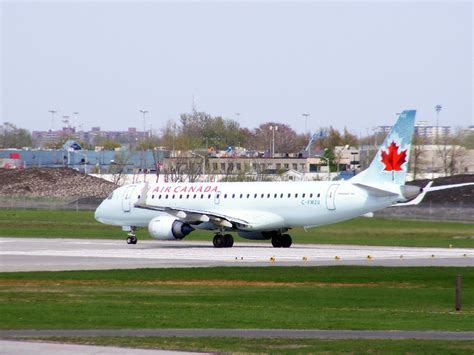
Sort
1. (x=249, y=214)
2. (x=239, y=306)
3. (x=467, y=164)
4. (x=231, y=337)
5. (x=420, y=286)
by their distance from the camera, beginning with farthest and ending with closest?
1. (x=467, y=164)
2. (x=249, y=214)
3. (x=420, y=286)
4. (x=239, y=306)
5. (x=231, y=337)

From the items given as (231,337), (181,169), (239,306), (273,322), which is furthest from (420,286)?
(181,169)

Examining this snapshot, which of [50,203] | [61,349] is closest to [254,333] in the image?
[61,349]

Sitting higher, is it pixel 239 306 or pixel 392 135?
pixel 392 135

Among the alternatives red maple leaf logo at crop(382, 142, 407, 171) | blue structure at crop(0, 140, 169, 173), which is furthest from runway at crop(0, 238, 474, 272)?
blue structure at crop(0, 140, 169, 173)

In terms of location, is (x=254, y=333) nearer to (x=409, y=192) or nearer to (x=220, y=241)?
(x=409, y=192)

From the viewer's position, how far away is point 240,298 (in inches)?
1257

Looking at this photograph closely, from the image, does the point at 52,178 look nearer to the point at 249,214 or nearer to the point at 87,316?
the point at 249,214

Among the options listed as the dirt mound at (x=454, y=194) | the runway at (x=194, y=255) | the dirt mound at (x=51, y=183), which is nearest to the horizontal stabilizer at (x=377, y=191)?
the runway at (x=194, y=255)

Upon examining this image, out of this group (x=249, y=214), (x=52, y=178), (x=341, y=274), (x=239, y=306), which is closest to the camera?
(x=239, y=306)

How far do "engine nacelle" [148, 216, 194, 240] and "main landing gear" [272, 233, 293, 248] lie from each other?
178 inches

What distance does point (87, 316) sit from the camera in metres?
26.6

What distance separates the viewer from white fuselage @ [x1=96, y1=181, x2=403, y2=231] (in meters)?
57.0

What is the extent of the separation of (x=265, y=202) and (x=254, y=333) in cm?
3698

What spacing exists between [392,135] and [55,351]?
3873 centimetres
